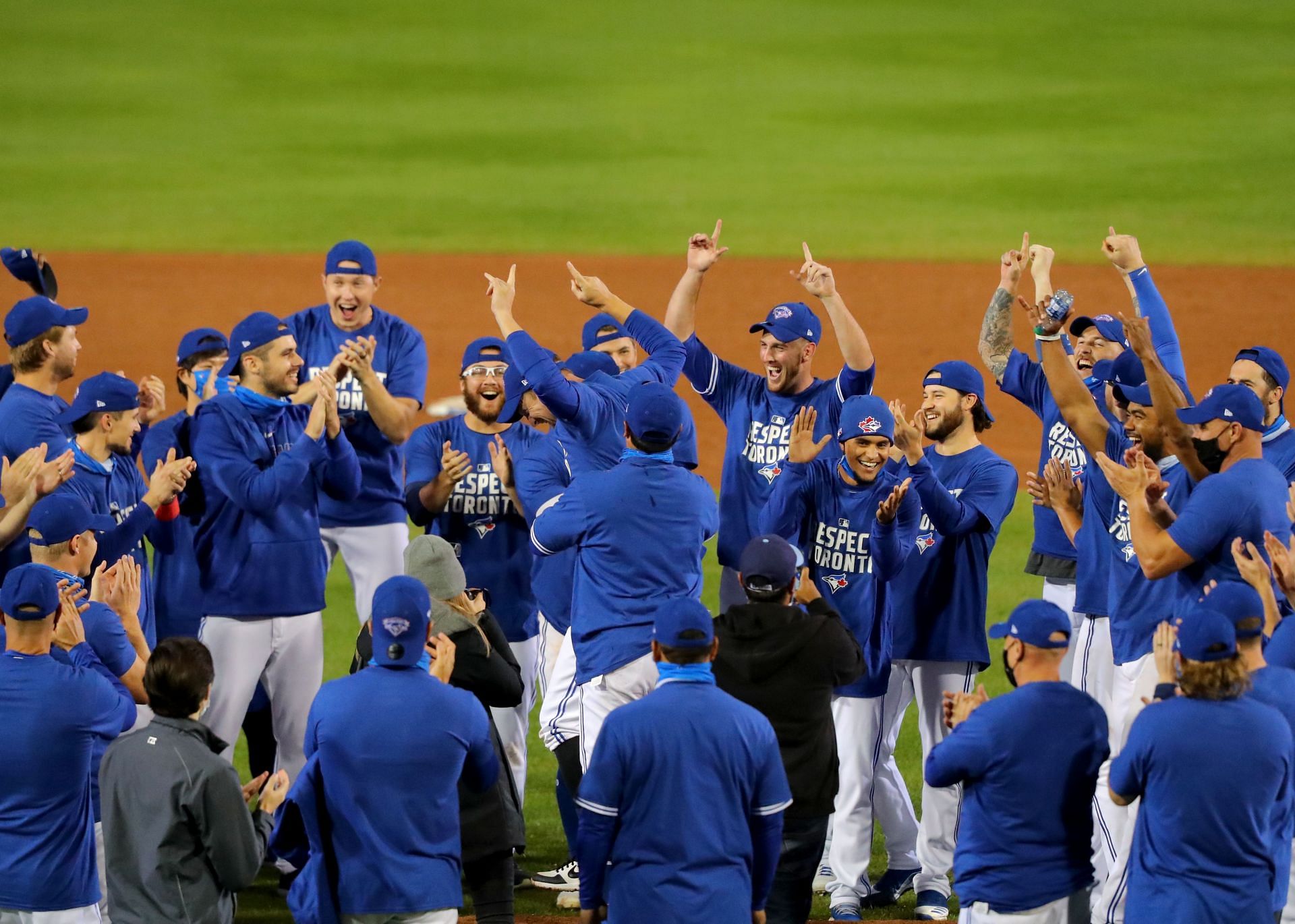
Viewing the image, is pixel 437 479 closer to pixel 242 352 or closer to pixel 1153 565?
pixel 242 352

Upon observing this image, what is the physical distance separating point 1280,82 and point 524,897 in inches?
830

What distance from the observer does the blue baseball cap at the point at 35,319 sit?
252 inches

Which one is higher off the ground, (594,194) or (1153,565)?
(594,194)

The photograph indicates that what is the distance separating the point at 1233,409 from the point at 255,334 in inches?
138

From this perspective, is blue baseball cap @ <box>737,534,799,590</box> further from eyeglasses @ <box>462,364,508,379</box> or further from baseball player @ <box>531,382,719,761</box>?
eyeglasses @ <box>462,364,508,379</box>

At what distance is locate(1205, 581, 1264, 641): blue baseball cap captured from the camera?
176 inches

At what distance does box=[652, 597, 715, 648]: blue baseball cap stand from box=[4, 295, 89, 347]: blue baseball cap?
320cm

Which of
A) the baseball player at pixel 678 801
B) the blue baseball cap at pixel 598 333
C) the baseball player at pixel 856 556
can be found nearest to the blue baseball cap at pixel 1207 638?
the baseball player at pixel 678 801

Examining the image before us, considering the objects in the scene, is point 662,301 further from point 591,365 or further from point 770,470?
point 770,470

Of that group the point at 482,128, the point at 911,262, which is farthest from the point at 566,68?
the point at 911,262

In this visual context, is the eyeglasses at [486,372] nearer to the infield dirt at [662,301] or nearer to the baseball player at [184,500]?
the baseball player at [184,500]

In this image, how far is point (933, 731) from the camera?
628 cm

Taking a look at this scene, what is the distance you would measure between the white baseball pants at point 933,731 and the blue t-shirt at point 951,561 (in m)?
0.09

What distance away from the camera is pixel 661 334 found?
20.2 feet
